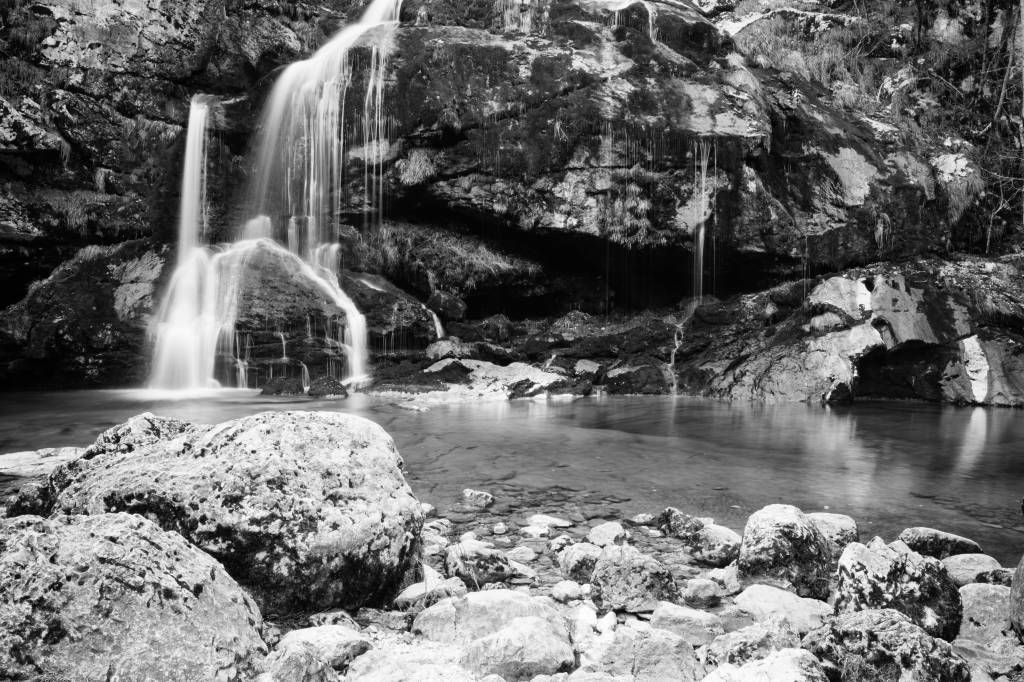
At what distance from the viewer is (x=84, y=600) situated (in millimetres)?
2506

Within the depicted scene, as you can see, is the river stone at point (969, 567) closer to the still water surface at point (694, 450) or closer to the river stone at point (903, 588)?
the river stone at point (903, 588)

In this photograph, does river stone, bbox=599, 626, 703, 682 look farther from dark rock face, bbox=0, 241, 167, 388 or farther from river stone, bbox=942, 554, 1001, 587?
dark rock face, bbox=0, 241, 167, 388

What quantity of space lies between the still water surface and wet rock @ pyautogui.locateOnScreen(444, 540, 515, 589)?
190 cm

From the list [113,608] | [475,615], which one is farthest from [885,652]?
[113,608]

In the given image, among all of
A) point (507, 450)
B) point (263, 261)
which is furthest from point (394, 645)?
point (263, 261)

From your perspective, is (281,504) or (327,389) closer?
(281,504)

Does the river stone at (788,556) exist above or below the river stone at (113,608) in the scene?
below

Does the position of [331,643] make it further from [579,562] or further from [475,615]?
[579,562]

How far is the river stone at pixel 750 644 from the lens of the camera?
298cm

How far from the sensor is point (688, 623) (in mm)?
3449

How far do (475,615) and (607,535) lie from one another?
185 centimetres

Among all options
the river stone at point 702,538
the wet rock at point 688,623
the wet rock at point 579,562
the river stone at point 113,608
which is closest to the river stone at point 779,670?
the wet rock at point 688,623

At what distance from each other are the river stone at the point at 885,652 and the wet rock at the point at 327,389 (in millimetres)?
12999

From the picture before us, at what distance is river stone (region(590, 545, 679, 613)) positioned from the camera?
3752mm
